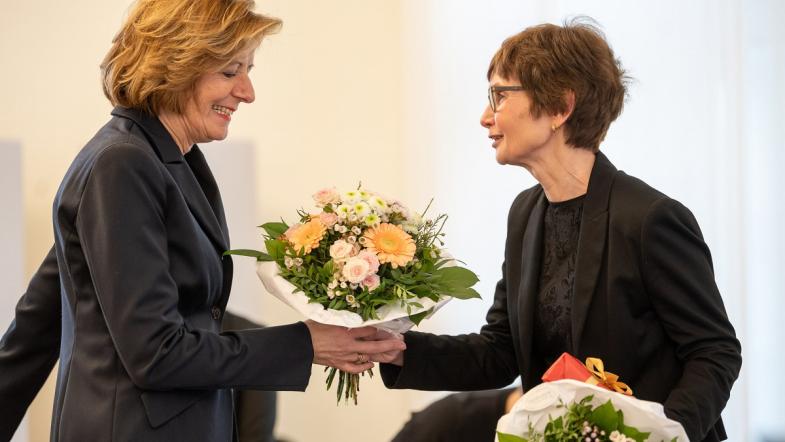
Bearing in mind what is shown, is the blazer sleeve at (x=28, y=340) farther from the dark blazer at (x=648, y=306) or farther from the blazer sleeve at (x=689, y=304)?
the blazer sleeve at (x=689, y=304)

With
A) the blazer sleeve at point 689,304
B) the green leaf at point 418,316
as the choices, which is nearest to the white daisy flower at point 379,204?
the green leaf at point 418,316

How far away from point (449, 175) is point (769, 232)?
1.38 meters

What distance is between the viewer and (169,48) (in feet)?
6.71

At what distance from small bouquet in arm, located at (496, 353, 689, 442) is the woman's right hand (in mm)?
510

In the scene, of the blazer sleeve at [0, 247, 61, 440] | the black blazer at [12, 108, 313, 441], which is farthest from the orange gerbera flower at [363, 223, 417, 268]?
the blazer sleeve at [0, 247, 61, 440]

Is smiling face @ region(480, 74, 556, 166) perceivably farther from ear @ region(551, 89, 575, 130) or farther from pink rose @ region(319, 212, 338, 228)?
pink rose @ region(319, 212, 338, 228)

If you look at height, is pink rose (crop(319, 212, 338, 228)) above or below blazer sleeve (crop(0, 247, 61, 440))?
above

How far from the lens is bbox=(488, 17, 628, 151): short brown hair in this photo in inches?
92.6

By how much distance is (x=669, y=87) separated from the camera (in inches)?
152

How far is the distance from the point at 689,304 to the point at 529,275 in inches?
17.1

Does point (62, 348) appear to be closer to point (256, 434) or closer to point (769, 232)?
point (256, 434)

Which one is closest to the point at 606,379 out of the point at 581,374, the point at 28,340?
the point at 581,374

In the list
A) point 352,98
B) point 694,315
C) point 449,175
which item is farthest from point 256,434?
point 694,315

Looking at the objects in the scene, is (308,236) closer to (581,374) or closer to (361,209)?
(361,209)
